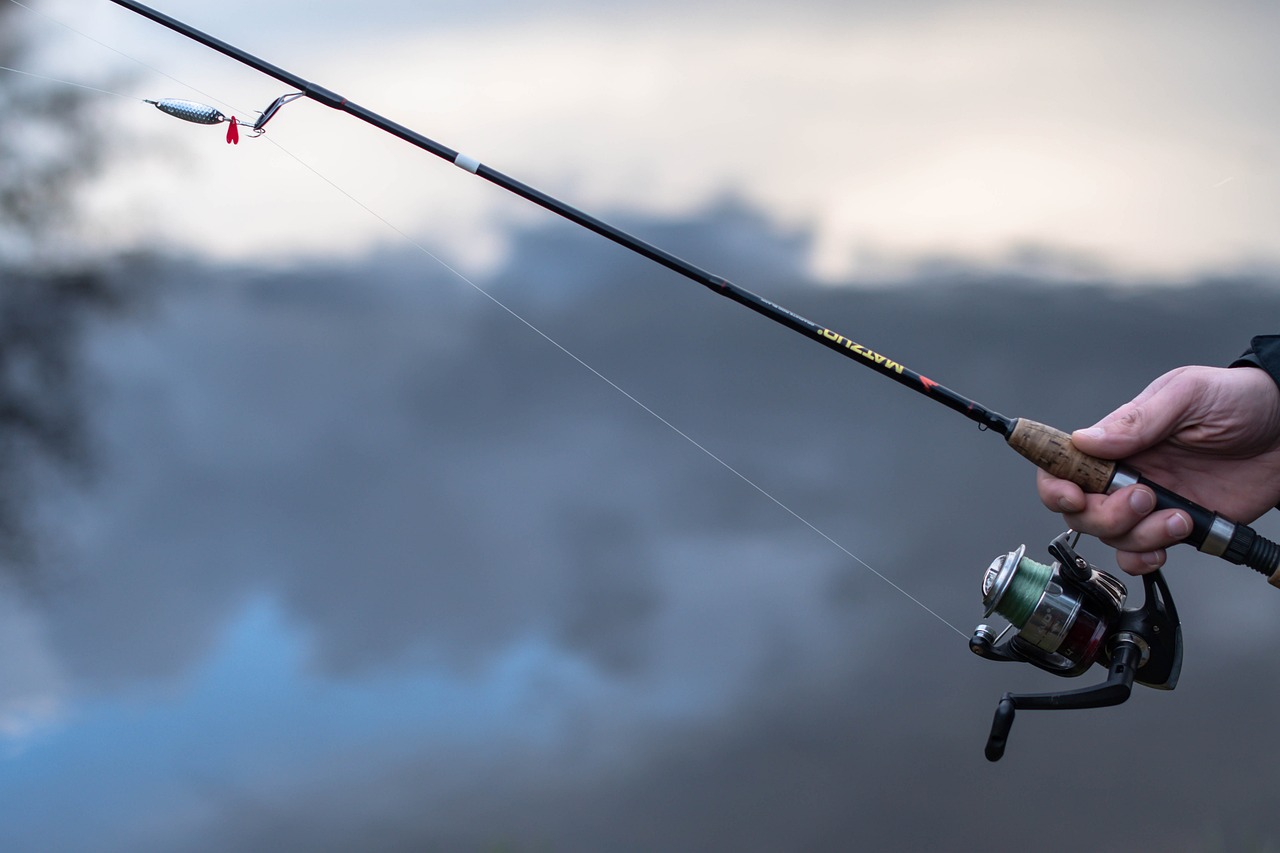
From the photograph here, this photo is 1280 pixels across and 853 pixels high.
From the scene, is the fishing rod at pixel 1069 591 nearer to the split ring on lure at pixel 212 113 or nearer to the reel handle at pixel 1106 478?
the reel handle at pixel 1106 478

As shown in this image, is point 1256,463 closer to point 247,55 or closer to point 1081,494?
point 1081,494

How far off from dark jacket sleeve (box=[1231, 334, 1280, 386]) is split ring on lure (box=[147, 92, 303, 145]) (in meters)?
2.52

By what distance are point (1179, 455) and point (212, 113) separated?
2678 mm

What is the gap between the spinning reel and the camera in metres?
2.39

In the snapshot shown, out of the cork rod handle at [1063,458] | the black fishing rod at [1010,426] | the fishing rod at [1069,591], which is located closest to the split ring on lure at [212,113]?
the black fishing rod at [1010,426]

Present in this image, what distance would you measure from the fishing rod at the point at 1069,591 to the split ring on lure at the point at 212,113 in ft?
4.29

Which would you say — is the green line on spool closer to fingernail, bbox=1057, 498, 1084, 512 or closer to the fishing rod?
the fishing rod

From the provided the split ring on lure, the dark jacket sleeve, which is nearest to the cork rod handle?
the dark jacket sleeve

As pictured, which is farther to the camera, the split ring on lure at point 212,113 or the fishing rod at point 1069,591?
the split ring on lure at point 212,113

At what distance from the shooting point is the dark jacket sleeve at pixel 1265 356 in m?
2.57

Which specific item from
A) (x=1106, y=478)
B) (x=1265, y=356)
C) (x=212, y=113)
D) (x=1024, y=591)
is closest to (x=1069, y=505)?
(x=1106, y=478)

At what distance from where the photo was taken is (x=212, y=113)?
2.96 meters

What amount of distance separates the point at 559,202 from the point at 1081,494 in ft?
4.57

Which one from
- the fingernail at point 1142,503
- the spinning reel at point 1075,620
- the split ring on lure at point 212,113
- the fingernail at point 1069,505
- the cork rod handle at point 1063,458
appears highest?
the split ring on lure at point 212,113
